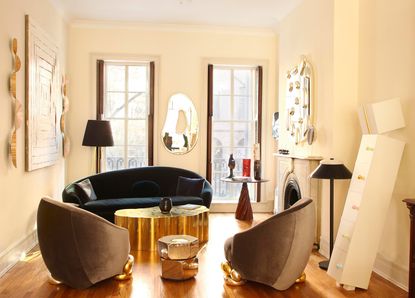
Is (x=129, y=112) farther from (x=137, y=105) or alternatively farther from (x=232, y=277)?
(x=232, y=277)

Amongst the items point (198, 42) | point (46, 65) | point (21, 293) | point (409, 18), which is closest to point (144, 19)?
point (198, 42)

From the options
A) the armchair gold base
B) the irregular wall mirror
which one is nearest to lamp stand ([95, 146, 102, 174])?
the irregular wall mirror

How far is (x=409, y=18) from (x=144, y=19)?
4.34 m

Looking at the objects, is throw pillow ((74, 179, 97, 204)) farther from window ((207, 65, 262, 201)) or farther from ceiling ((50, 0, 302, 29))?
ceiling ((50, 0, 302, 29))

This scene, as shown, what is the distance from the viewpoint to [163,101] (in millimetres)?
7109

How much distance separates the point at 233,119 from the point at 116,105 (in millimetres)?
2051

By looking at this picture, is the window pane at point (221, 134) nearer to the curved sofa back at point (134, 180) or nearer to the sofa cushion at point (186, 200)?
the curved sofa back at point (134, 180)

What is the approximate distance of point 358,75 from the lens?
4.62m

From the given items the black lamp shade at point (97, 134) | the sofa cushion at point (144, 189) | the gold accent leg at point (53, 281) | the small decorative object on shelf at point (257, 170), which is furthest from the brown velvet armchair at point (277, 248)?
the black lamp shade at point (97, 134)

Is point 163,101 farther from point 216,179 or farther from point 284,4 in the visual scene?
point 284,4

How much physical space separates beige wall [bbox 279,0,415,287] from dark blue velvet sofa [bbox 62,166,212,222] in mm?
1701

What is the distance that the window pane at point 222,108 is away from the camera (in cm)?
731

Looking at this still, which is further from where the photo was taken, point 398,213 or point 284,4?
point 284,4

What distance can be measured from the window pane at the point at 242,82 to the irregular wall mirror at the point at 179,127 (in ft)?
2.92
